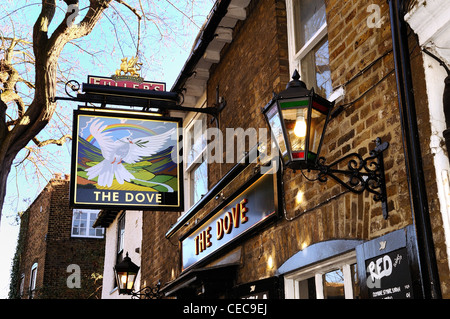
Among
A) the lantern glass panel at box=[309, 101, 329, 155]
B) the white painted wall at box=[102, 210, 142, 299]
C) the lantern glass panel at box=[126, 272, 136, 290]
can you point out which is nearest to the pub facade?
the lantern glass panel at box=[309, 101, 329, 155]

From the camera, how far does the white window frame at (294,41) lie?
607cm

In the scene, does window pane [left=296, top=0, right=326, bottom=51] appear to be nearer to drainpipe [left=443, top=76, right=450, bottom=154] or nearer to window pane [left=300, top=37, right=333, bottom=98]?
window pane [left=300, top=37, right=333, bottom=98]

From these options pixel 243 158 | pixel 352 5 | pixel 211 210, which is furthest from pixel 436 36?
pixel 211 210

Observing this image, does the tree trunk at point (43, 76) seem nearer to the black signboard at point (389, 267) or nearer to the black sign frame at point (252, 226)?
the black sign frame at point (252, 226)

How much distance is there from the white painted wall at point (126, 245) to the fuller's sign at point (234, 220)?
4.19m

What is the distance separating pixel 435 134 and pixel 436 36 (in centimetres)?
72

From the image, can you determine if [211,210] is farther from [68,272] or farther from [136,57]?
[68,272]

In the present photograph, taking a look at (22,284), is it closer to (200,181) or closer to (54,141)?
(54,141)

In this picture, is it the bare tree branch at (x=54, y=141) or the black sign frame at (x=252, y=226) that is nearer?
the black sign frame at (x=252, y=226)

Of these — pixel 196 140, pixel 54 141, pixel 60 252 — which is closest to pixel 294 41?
pixel 196 140

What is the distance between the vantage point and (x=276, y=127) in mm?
4820

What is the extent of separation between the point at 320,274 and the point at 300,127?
5.38 feet

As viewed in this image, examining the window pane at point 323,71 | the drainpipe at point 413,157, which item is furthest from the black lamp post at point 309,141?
the window pane at point 323,71

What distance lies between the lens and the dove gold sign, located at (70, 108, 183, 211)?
752 centimetres
